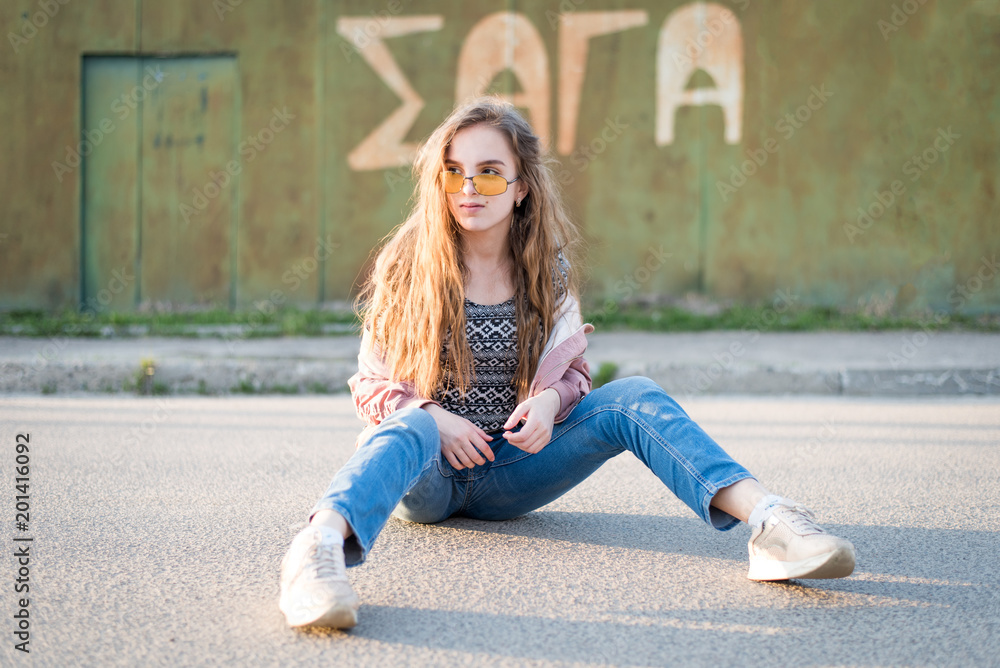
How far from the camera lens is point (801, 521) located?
222 centimetres

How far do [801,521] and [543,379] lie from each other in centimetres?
78

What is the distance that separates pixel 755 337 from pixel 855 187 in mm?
2319

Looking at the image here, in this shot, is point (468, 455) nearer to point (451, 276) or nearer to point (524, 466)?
point (524, 466)

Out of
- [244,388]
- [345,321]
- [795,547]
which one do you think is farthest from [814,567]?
[345,321]

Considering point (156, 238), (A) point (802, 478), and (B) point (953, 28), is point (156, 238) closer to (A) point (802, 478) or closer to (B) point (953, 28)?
(A) point (802, 478)

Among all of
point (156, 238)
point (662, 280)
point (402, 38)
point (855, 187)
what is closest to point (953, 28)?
point (855, 187)

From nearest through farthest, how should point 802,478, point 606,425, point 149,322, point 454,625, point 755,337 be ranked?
point 454,625, point 606,425, point 802,478, point 755,337, point 149,322

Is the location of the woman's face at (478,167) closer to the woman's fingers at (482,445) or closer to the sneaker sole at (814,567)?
the woman's fingers at (482,445)

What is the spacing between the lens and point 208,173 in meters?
8.48

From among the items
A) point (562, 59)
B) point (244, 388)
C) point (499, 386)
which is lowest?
point (244, 388)

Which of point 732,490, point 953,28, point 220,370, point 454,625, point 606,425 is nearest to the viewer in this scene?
point 454,625

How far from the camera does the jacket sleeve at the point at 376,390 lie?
2506 mm

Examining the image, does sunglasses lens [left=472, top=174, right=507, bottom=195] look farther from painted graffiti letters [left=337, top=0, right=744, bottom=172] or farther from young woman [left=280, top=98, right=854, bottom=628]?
painted graffiti letters [left=337, top=0, right=744, bottom=172]

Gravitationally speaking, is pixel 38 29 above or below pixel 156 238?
above
